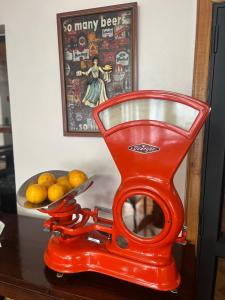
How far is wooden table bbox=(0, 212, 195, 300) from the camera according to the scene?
77 cm

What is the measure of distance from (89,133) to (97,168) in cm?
17

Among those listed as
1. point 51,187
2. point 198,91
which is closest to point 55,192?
point 51,187

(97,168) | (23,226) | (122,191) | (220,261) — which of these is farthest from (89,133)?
(220,261)

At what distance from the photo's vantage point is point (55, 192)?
31.8 inches

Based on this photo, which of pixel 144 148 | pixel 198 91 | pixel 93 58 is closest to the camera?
pixel 144 148

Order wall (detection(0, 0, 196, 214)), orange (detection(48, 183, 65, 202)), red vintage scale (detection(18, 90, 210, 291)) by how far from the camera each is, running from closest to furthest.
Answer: red vintage scale (detection(18, 90, 210, 291)) < orange (detection(48, 183, 65, 202)) < wall (detection(0, 0, 196, 214))

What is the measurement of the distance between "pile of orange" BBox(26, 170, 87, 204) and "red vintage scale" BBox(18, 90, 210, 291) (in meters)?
0.03

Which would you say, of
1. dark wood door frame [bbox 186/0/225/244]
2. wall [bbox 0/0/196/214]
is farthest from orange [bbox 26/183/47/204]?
dark wood door frame [bbox 186/0/225/244]

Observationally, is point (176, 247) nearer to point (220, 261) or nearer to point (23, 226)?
point (220, 261)

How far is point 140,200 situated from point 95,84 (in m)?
0.58

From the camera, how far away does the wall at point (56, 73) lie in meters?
0.96

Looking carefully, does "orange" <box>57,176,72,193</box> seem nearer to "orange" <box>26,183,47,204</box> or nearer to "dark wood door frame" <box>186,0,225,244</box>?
"orange" <box>26,183,47,204</box>

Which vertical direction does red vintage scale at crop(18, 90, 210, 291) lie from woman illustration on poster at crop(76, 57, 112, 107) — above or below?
below

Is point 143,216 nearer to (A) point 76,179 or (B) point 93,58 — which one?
(A) point 76,179
